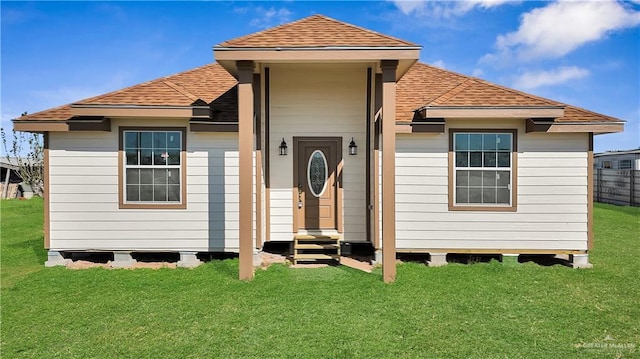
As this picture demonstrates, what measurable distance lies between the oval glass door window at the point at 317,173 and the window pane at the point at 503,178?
3149mm

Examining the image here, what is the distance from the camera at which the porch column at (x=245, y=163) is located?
4739 mm

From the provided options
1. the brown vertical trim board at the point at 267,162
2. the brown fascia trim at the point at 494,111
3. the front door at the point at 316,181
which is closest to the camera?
the brown fascia trim at the point at 494,111

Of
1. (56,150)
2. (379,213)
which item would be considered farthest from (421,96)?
(56,150)

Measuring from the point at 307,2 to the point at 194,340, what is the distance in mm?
9285

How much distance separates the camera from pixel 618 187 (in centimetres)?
1470

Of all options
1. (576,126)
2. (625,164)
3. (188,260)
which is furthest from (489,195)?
(625,164)

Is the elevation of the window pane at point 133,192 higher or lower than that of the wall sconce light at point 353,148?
lower

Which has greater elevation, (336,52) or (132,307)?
(336,52)

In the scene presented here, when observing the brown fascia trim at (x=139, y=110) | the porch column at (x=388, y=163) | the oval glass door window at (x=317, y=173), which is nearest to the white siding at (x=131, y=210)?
the brown fascia trim at (x=139, y=110)

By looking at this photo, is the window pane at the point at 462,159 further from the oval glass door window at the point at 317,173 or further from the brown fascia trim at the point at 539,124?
the oval glass door window at the point at 317,173

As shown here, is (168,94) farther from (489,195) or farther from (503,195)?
(503,195)

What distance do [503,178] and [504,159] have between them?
342 mm

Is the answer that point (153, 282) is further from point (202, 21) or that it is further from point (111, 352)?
point (202, 21)

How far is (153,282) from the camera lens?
4805mm
